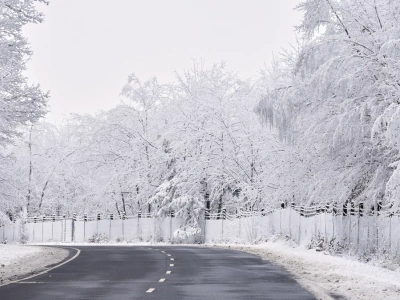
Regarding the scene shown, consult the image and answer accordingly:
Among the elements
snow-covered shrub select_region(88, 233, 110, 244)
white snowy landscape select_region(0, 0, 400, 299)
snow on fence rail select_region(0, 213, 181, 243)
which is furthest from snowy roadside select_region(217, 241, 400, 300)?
snow-covered shrub select_region(88, 233, 110, 244)

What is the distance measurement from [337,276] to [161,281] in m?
4.85

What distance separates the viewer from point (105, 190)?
64.2 metres

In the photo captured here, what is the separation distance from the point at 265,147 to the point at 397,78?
25.5 meters

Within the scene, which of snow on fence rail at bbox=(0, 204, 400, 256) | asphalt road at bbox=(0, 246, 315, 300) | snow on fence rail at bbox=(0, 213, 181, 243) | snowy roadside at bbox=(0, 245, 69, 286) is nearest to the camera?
asphalt road at bbox=(0, 246, 315, 300)

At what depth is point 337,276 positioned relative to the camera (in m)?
21.4

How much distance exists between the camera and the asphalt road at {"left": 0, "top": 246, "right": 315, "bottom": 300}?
16737 millimetres

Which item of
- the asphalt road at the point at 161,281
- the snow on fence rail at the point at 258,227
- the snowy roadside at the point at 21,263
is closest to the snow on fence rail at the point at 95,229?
the snow on fence rail at the point at 258,227

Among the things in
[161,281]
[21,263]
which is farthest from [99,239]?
[161,281]

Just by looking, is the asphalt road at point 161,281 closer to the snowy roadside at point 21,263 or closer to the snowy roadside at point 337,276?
the snowy roadside at point 337,276

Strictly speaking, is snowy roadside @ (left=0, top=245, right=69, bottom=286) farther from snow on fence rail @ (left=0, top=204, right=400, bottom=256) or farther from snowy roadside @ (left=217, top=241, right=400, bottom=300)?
snowy roadside @ (left=217, top=241, right=400, bottom=300)

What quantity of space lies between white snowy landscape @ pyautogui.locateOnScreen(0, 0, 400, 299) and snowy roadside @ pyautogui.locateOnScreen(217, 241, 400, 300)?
7cm

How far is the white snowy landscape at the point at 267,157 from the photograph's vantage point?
2548 centimetres

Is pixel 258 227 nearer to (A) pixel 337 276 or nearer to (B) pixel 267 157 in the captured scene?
(B) pixel 267 157

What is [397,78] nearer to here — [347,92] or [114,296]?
[347,92]
